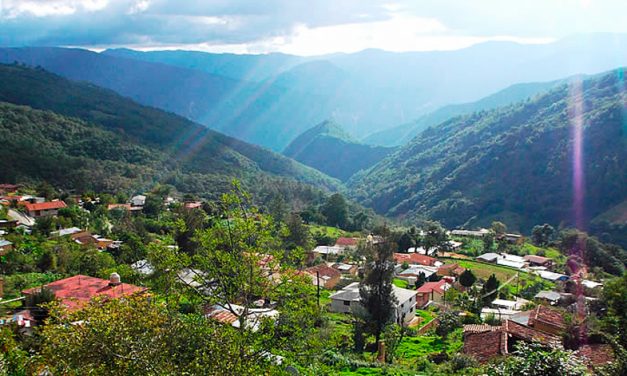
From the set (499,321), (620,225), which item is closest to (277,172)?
(620,225)

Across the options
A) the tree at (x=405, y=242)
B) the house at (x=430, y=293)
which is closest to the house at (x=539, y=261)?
the tree at (x=405, y=242)

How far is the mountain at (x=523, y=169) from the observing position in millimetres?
78750

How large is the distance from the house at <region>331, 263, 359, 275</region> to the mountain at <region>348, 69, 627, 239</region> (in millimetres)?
48020

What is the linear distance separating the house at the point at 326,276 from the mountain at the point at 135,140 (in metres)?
41.4

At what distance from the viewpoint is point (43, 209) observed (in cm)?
4259

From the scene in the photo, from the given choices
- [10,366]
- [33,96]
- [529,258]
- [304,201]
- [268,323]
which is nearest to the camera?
[268,323]

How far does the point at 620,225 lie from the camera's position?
68.5 m

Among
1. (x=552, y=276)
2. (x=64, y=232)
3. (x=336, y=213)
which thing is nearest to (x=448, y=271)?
(x=552, y=276)

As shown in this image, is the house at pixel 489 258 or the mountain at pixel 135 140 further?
the mountain at pixel 135 140

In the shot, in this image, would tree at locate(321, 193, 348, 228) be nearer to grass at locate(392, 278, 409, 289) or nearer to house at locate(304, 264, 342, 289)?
grass at locate(392, 278, 409, 289)

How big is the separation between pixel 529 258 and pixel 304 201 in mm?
39412

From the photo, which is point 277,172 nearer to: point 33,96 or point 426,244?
point 33,96

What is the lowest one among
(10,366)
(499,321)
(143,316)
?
(499,321)

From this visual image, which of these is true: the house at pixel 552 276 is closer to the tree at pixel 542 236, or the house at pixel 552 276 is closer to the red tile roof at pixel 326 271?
the red tile roof at pixel 326 271
